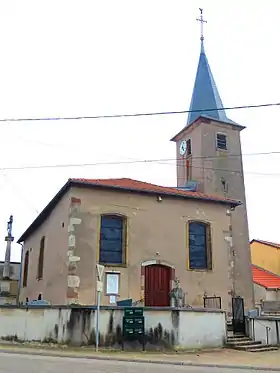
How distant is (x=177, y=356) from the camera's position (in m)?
12.6

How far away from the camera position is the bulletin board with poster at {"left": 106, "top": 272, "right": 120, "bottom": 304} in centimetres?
1752

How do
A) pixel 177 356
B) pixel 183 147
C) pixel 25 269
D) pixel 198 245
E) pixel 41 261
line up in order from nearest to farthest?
pixel 177 356
pixel 198 245
pixel 41 261
pixel 25 269
pixel 183 147

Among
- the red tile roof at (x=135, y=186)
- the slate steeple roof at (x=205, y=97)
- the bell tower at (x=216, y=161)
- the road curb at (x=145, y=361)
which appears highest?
the slate steeple roof at (x=205, y=97)

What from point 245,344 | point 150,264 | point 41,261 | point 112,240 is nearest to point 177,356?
point 245,344

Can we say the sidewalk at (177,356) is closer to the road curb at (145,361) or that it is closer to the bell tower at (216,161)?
the road curb at (145,361)

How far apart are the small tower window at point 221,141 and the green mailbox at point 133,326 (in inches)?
623

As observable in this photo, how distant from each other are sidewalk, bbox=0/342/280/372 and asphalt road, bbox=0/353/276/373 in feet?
2.73

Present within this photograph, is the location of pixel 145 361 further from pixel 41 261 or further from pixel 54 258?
pixel 41 261

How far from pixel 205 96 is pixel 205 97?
0.10m

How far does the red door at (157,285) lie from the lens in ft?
60.8

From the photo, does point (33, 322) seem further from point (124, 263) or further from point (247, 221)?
point (247, 221)

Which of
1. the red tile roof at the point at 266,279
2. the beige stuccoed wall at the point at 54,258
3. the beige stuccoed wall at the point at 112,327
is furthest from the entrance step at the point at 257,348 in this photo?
the red tile roof at the point at 266,279

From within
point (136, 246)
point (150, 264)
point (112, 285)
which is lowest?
point (112, 285)

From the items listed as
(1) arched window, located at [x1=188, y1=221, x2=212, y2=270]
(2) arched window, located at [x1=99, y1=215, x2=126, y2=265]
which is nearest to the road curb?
(2) arched window, located at [x1=99, y1=215, x2=126, y2=265]
